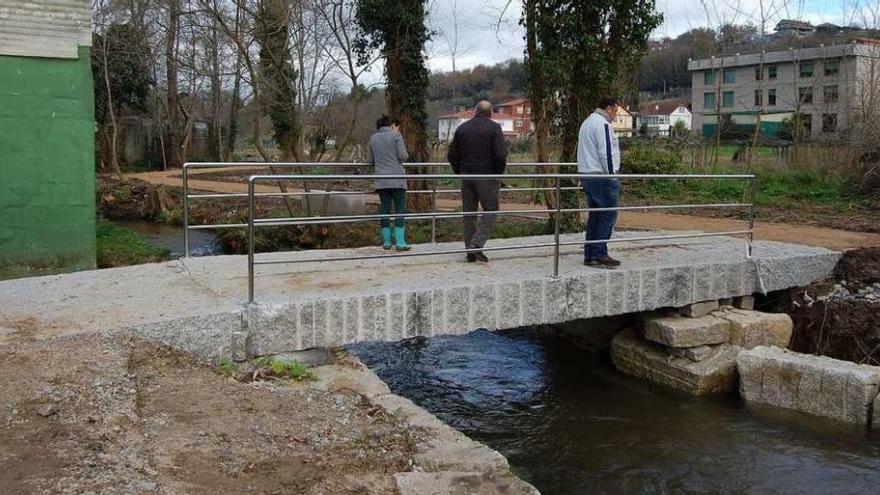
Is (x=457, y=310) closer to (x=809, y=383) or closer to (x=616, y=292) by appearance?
(x=616, y=292)

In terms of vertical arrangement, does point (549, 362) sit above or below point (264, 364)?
below

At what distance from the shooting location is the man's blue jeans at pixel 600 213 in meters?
7.44

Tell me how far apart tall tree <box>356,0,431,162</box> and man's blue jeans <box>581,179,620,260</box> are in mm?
7677

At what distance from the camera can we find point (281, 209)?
1742cm

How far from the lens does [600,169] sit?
24.3 ft

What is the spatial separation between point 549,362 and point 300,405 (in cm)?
446

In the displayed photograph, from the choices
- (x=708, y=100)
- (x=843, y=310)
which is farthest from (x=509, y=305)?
(x=708, y=100)

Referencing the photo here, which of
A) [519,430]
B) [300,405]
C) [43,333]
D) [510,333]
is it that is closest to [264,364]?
[300,405]

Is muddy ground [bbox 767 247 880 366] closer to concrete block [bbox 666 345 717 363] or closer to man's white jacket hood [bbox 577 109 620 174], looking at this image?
concrete block [bbox 666 345 717 363]

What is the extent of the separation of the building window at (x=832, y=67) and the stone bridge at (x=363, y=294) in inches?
555

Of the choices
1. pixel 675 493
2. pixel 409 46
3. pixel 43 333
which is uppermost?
pixel 409 46

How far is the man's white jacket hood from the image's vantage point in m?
7.36

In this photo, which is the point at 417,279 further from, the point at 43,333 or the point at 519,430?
the point at 43,333

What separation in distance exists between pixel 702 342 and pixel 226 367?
15.0ft
